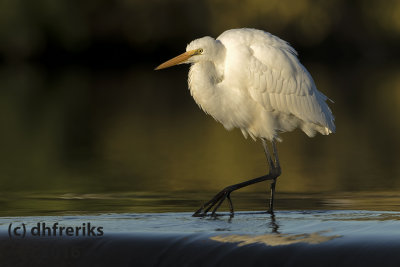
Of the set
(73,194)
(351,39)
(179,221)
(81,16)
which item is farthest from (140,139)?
(351,39)

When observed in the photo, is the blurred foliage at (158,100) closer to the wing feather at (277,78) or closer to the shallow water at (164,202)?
the shallow water at (164,202)

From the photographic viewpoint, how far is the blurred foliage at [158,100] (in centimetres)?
1282

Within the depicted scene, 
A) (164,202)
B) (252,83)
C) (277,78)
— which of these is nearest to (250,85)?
(252,83)

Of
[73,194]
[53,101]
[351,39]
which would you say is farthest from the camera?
[351,39]

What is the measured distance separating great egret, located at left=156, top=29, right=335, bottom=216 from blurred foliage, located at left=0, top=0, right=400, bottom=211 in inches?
60.2

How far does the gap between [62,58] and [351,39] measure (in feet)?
56.0

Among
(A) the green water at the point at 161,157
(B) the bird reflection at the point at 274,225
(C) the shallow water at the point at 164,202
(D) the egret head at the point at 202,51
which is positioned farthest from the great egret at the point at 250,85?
(A) the green water at the point at 161,157

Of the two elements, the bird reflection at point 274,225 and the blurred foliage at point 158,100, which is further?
the blurred foliage at point 158,100

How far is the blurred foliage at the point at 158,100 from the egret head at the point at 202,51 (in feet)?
7.89

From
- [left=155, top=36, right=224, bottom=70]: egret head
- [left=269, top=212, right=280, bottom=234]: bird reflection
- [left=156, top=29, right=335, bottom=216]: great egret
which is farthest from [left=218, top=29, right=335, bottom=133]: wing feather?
[left=269, top=212, right=280, bottom=234]: bird reflection

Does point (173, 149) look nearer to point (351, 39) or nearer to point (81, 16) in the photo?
point (81, 16)

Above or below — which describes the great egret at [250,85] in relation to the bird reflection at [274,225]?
above

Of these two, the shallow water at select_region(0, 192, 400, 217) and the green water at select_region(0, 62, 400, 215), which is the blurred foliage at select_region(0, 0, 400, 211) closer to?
the green water at select_region(0, 62, 400, 215)

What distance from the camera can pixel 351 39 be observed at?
56.9 meters
